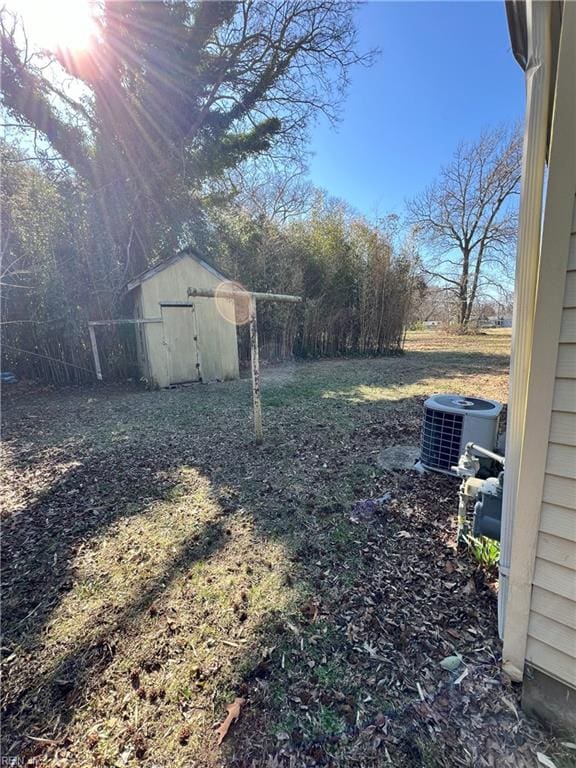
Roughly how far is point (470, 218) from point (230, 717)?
23.6 m

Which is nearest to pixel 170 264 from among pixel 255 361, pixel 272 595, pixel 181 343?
pixel 181 343

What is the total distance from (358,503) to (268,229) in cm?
963

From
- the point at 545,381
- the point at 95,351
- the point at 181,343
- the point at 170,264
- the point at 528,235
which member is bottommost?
the point at 95,351

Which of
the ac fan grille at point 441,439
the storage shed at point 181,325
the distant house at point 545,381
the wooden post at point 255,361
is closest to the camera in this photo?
the distant house at point 545,381

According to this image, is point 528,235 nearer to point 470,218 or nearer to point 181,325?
point 181,325

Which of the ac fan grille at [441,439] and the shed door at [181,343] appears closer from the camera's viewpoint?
the ac fan grille at [441,439]

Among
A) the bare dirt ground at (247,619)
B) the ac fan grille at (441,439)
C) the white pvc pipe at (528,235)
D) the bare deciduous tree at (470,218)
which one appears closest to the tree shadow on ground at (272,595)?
the bare dirt ground at (247,619)

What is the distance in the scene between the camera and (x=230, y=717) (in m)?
1.17

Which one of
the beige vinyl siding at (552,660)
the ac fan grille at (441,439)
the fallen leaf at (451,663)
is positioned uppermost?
the ac fan grille at (441,439)

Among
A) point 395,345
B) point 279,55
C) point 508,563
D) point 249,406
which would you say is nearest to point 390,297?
point 395,345

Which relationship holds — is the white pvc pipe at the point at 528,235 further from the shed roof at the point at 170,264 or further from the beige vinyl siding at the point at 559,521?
the shed roof at the point at 170,264

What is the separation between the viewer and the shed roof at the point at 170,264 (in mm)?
6531

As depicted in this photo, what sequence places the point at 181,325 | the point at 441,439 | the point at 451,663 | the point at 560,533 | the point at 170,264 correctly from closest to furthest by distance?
the point at 560,533, the point at 451,663, the point at 441,439, the point at 170,264, the point at 181,325

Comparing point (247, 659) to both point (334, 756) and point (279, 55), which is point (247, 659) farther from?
point (279, 55)
